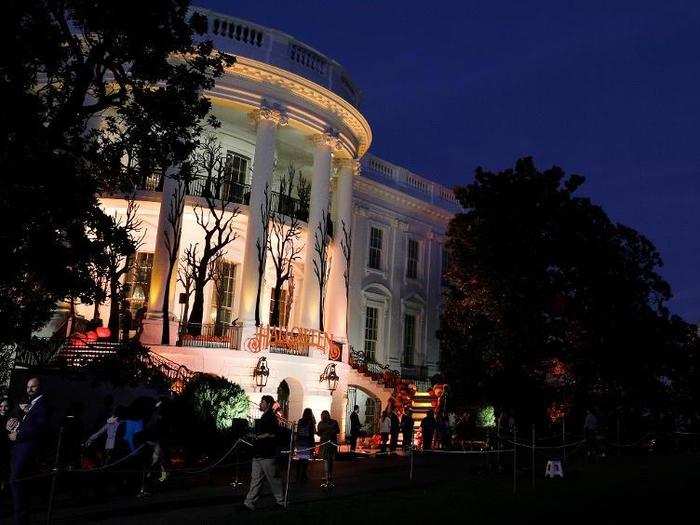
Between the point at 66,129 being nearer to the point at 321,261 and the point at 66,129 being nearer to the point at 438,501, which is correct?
the point at 438,501

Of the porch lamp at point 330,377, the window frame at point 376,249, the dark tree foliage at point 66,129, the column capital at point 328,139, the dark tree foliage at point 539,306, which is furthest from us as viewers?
the window frame at point 376,249

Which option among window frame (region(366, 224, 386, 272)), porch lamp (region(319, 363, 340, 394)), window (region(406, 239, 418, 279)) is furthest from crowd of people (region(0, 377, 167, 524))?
window (region(406, 239, 418, 279))

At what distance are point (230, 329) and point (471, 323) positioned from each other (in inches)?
322

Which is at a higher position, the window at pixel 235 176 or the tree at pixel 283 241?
the window at pixel 235 176

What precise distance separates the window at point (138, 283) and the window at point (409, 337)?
14092 millimetres

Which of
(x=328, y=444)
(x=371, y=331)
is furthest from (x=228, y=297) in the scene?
(x=328, y=444)

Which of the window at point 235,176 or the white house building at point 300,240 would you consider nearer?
the white house building at point 300,240

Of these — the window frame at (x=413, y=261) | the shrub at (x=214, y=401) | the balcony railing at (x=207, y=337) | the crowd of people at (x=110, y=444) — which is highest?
the window frame at (x=413, y=261)

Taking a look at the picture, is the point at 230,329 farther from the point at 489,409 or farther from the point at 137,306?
the point at 489,409

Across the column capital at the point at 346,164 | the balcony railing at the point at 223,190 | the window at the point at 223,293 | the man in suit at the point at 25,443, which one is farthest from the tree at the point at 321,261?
the man in suit at the point at 25,443

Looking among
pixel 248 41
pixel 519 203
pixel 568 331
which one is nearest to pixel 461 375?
pixel 568 331

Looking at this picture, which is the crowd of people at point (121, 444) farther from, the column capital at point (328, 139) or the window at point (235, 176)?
the column capital at point (328, 139)

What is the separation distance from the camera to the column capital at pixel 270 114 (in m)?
26.0

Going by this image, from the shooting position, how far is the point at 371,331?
116 feet
